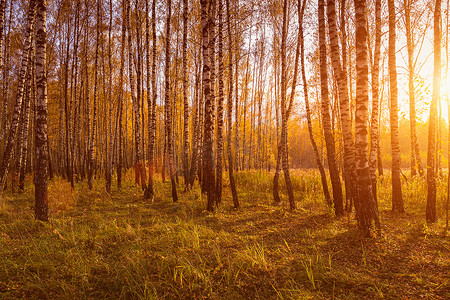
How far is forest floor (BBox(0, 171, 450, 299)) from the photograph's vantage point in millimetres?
2926

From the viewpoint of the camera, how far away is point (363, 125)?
451 centimetres

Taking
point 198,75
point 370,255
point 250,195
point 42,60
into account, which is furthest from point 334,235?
point 198,75

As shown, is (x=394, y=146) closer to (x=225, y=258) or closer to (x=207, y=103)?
(x=207, y=103)

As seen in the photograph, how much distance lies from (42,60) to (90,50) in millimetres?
12589

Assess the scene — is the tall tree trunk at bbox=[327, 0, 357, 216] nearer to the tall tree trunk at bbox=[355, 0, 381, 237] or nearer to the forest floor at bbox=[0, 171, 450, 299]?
the tall tree trunk at bbox=[355, 0, 381, 237]

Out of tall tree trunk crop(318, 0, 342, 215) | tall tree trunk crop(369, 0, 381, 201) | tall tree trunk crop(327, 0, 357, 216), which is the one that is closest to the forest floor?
tall tree trunk crop(318, 0, 342, 215)

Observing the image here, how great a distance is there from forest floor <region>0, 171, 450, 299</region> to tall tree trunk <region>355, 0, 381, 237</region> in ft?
1.79

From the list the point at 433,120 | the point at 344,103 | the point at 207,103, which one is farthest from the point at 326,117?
the point at 207,103

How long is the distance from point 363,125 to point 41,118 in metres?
7.74

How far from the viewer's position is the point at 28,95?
9.45m

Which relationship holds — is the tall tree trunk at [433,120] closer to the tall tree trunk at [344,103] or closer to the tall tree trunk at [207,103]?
the tall tree trunk at [344,103]

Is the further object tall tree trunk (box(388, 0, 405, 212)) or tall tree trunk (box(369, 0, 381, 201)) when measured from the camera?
tall tree trunk (box(388, 0, 405, 212))

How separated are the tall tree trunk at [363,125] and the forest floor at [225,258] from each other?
21.5 inches

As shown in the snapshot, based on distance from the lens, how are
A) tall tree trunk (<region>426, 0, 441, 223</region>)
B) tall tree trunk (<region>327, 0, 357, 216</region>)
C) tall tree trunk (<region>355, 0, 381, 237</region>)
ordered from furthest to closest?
tall tree trunk (<region>426, 0, 441, 223</region>), tall tree trunk (<region>327, 0, 357, 216</region>), tall tree trunk (<region>355, 0, 381, 237</region>)
